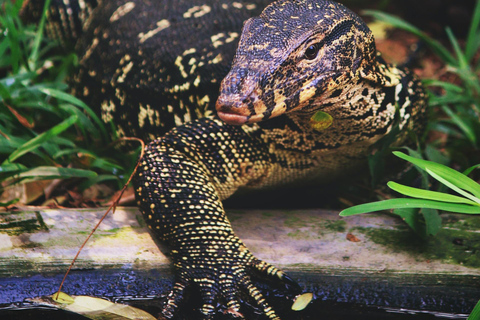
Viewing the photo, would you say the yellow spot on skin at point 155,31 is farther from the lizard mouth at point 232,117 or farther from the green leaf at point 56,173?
the lizard mouth at point 232,117

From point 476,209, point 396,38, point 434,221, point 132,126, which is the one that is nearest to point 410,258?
point 434,221

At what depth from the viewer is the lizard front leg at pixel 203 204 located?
9.33 ft

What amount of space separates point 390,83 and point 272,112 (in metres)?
0.90

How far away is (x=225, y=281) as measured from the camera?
9.39 feet

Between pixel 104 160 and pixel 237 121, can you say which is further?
pixel 104 160

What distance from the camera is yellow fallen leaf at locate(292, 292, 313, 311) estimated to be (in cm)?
274

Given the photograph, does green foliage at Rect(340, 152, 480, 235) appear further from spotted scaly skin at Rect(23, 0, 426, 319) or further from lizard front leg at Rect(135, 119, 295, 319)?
lizard front leg at Rect(135, 119, 295, 319)

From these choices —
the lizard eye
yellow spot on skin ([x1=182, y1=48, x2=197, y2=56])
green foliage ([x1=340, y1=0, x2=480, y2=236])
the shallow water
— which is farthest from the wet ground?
yellow spot on skin ([x1=182, y1=48, x2=197, y2=56])

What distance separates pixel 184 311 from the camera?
2.79 meters

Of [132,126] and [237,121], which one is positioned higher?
[237,121]

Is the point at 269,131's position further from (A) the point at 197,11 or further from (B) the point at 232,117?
(A) the point at 197,11

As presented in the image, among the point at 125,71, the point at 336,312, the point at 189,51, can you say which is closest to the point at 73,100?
the point at 125,71

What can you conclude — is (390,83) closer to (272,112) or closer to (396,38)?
(272,112)

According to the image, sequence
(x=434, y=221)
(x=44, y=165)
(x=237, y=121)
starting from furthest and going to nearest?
(x=44, y=165)
(x=434, y=221)
(x=237, y=121)
